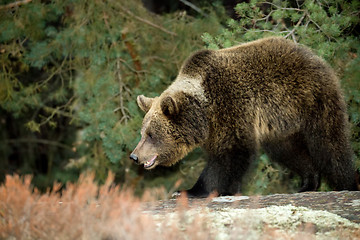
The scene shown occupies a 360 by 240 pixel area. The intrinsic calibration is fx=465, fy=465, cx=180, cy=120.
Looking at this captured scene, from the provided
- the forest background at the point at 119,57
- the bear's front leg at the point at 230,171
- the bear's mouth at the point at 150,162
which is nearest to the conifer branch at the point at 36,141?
the forest background at the point at 119,57

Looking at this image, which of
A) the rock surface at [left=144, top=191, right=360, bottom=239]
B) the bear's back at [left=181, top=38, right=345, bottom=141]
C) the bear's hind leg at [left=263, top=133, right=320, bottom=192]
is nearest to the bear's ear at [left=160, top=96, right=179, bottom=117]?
the bear's back at [left=181, top=38, right=345, bottom=141]

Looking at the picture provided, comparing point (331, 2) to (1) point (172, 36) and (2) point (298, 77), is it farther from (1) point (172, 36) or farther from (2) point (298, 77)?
(1) point (172, 36)

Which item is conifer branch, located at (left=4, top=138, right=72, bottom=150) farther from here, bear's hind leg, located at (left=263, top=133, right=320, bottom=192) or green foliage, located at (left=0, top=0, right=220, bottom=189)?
bear's hind leg, located at (left=263, top=133, right=320, bottom=192)

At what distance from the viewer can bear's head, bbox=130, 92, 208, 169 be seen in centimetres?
523

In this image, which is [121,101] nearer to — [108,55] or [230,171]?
[108,55]

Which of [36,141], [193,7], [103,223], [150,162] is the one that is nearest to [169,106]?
[150,162]

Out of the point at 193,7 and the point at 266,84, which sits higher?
the point at 193,7

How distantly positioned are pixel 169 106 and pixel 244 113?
0.84 meters

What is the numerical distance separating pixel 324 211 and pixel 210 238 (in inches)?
51.0

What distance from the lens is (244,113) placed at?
17.0ft

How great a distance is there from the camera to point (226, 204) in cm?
455

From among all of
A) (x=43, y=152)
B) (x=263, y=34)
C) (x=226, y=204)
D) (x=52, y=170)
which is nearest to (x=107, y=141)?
(x=263, y=34)

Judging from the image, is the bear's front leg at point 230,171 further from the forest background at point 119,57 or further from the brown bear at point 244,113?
the forest background at point 119,57

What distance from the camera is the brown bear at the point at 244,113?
16.9 feet
